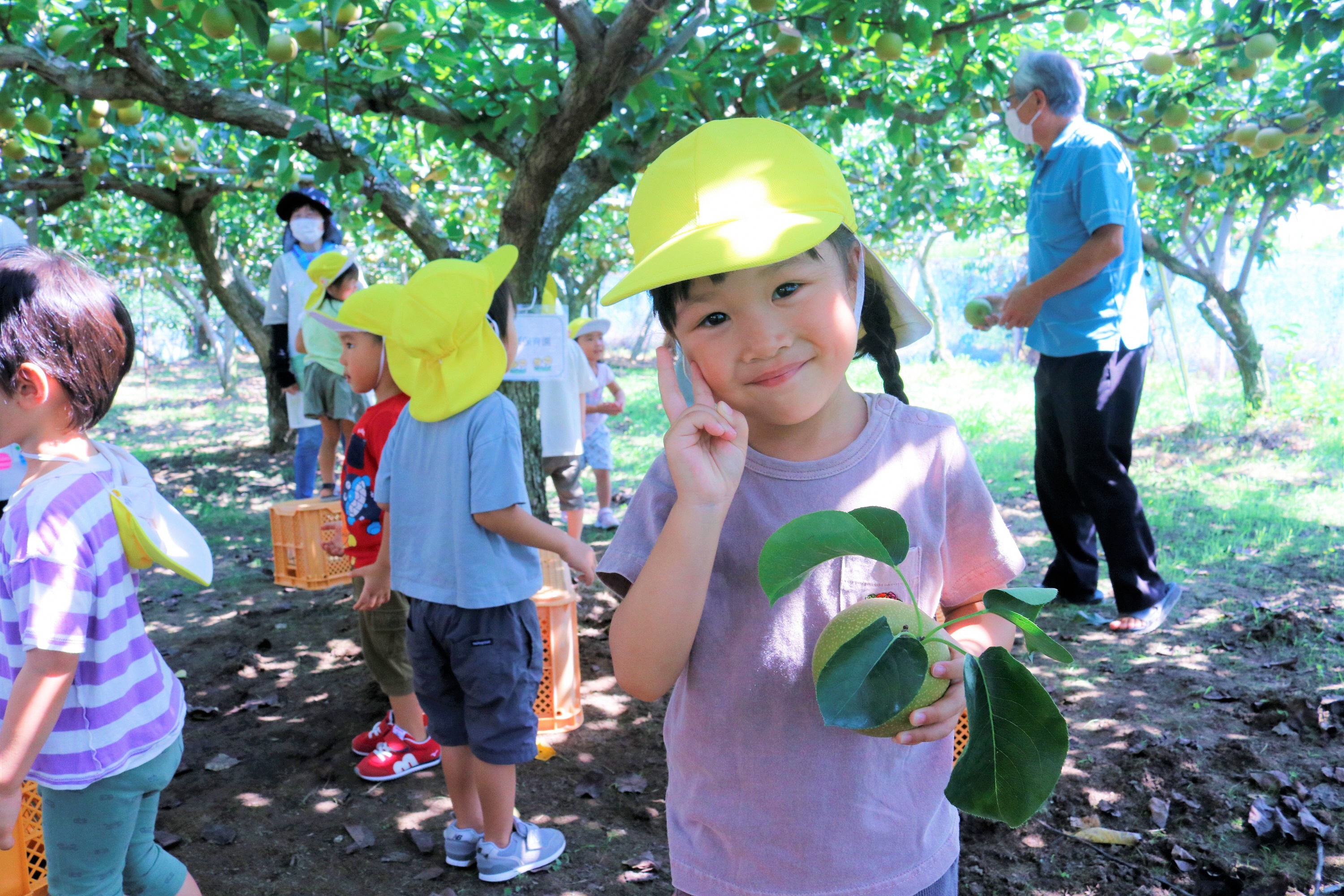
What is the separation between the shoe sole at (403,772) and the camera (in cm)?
290

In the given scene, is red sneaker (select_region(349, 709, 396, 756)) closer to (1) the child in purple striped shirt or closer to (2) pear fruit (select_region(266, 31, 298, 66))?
(1) the child in purple striped shirt

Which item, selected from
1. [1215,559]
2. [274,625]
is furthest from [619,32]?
[1215,559]

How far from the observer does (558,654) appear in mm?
3047

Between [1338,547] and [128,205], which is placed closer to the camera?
[1338,547]

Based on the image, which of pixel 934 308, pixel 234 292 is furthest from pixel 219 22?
pixel 934 308

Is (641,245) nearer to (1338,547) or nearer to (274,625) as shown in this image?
(274,625)

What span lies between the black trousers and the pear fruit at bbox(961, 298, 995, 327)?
32 cm

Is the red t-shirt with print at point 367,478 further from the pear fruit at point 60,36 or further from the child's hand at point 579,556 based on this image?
the pear fruit at point 60,36

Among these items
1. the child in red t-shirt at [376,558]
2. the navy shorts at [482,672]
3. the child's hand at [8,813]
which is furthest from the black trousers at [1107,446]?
the child's hand at [8,813]

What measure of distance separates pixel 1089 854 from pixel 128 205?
47.4 ft

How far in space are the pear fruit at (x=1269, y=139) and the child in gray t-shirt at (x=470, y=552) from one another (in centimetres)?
481

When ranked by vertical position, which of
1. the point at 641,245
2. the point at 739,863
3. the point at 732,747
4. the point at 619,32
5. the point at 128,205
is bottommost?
the point at 739,863

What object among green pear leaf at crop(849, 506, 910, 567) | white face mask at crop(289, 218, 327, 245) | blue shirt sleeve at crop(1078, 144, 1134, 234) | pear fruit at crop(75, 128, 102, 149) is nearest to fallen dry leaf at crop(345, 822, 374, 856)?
green pear leaf at crop(849, 506, 910, 567)

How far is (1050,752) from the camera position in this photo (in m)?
0.85
